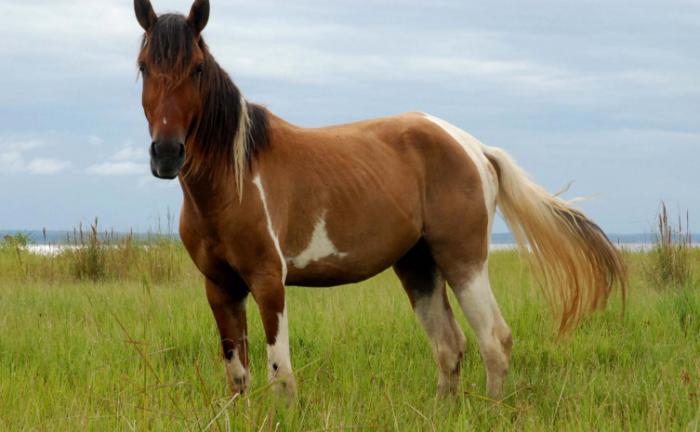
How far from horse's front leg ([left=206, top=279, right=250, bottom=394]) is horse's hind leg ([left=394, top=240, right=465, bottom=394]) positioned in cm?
139

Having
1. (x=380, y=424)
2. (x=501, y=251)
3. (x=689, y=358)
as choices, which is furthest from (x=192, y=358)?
(x=501, y=251)

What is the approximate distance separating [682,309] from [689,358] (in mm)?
1576

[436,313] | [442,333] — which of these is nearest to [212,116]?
[436,313]

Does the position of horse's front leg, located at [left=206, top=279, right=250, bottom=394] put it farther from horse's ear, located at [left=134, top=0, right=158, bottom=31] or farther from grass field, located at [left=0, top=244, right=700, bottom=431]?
horse's ear, located at [left=134, top=0, right=158, bottom=31]

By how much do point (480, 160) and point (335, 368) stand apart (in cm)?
179

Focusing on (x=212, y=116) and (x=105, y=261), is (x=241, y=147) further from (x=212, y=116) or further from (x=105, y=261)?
(x=105, y=261)

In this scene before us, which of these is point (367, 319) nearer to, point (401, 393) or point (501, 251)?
point (401, 393)

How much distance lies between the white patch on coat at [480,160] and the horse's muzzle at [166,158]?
214 centimetres

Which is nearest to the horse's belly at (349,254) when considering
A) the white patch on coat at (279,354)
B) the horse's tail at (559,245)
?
the white patch on coat at (279,354)

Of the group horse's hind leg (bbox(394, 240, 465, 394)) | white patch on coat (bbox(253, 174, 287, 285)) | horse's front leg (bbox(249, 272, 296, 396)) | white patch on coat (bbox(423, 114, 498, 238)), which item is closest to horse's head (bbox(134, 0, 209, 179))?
white patch on coat (bbox(253, 174, 287, 285))

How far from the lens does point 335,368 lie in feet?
18.2

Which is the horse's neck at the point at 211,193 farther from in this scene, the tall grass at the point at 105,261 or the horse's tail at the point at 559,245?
the tall grass at the point at 105,261

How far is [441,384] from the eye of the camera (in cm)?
526

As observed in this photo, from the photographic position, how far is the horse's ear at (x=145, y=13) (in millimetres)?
4082
